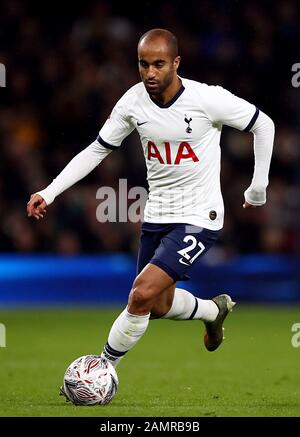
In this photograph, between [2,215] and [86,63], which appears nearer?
[2,215]

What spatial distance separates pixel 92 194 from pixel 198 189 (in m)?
7.77

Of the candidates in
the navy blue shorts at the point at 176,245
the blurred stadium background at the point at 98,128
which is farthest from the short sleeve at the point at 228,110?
the blurred stadium background at the point at 98,128

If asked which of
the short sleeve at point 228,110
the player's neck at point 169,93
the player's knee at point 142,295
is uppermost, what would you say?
the player's neck at point 169,93

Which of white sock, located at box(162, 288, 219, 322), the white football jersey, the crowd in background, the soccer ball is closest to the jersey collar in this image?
the white football jersey

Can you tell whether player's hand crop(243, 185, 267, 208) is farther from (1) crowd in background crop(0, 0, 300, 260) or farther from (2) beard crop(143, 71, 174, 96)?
(1) crowd in background crop(0, 0, 300, 260)

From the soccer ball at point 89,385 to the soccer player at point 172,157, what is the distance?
241 mm

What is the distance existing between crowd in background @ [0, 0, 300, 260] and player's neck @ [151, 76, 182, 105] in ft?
24.1

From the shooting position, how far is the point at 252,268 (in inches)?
580

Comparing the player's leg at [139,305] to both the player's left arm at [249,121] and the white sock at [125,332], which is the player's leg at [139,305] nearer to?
the white sock at [125,332]

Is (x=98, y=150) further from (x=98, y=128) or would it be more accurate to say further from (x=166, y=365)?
(x=98, y=128)

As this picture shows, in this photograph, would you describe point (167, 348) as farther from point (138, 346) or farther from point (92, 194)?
point (92, 194)

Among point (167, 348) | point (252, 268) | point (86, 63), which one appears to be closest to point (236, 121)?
point (167, 348)

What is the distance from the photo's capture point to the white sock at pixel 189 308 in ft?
25.7

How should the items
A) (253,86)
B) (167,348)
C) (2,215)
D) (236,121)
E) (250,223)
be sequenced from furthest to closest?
(253,86)
(250,223)
(2,215)
(167,348)
(236,121)
